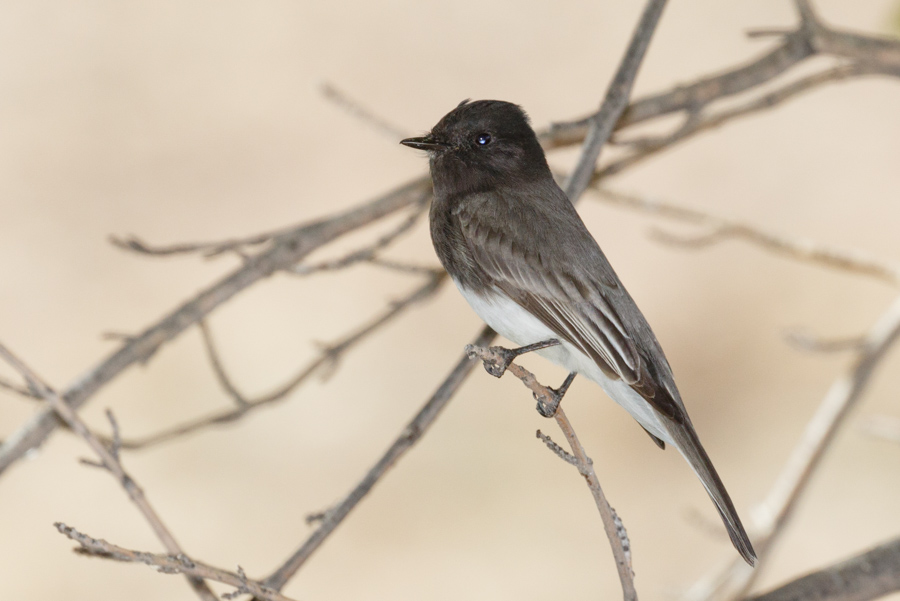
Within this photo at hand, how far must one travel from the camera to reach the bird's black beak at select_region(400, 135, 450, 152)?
252 cm

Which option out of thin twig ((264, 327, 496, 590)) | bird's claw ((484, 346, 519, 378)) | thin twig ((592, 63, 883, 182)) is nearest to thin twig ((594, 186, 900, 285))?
thin twig ((592, 63, 883, 182))

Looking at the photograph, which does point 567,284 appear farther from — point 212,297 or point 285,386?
point 285,386

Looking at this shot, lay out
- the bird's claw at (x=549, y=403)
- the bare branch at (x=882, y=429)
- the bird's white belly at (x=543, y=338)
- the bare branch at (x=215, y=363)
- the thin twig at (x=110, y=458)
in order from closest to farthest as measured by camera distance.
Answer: the thin twig at (x=110, y=458) < the bird's claw at (x=549, y=403) < the bird's white belly at (x=543, y=338) < the bare branch at (x=215, y=363) < the bare branch at (x=882, y=429)

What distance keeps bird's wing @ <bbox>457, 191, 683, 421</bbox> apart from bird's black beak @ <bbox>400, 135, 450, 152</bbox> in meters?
0.24

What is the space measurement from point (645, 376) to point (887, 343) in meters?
1.76

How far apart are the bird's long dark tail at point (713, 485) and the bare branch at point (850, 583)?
25 centimetres

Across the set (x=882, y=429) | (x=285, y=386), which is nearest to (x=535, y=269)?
(x=285, y=386)

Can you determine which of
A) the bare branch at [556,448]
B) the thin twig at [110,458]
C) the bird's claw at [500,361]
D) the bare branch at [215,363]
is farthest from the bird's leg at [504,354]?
the bare branch at [215,363]

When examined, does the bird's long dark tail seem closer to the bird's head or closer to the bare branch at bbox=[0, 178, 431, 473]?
the bird's head

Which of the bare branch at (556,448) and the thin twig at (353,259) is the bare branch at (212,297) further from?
the bare branch at (556,448)

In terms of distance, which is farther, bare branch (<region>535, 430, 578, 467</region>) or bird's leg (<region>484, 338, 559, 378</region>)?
bird's leg (<region>484, 338, 559, 378</region>)

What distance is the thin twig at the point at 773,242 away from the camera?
3.41m

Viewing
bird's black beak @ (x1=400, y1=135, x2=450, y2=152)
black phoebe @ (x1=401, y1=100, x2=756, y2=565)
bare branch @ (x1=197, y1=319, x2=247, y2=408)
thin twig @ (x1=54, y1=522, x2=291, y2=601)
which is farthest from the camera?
bare branch @ (x1=197, y1=319, x2=247, y2=408)

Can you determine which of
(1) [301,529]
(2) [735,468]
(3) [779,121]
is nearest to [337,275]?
(1) [301,529]
